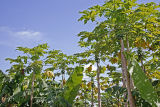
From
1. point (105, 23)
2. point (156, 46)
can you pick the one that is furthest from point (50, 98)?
point (156, 46)

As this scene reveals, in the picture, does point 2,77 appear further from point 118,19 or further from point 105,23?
point 118,19

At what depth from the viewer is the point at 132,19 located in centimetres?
473

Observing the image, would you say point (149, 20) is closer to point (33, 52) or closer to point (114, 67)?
point (33, 52)

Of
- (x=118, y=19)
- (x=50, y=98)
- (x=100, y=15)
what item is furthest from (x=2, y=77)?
(x=118, y=19)

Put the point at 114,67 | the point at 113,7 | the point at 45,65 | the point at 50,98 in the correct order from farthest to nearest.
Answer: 1. the point at 114,67
2. the point at 45,65
3. the point at 50,98
4. the point at 113,7

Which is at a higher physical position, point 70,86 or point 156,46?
point 156,46

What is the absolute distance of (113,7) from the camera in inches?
201

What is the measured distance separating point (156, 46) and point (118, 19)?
3.03 metres

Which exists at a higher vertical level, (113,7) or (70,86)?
(113,7)

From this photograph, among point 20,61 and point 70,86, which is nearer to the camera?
point 70,86

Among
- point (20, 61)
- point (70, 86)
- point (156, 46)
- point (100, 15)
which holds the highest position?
point (100, 15)

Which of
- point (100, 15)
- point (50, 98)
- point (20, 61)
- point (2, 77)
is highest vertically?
point (100, 15)

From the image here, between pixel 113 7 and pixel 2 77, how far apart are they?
6321 millimetres

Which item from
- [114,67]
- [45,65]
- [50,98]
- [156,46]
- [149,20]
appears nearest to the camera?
[149,20]
